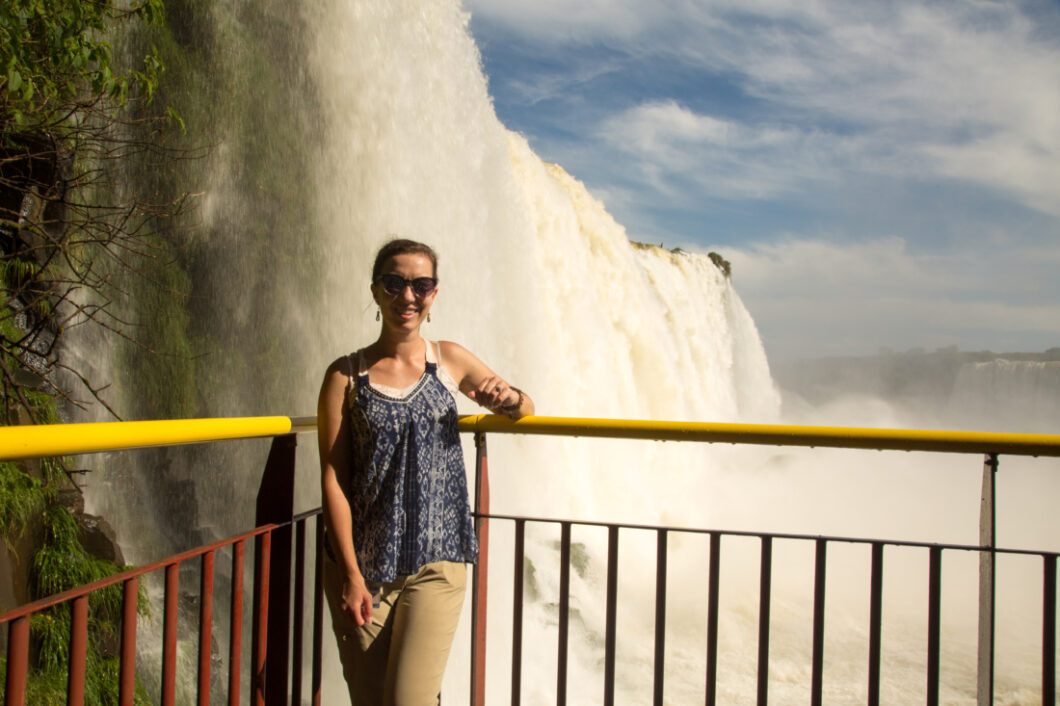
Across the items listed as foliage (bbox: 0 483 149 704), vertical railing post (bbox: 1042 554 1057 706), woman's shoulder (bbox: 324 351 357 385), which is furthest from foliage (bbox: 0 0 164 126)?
vertical railing post (bbox: 1042 554 1057 706)

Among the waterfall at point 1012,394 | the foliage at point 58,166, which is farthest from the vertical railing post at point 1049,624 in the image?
the waterfall at point 1012,394

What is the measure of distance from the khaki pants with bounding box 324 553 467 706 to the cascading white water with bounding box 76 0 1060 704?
6324 millimetres

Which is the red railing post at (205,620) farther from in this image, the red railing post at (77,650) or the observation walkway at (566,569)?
the red railing post at (77,650)

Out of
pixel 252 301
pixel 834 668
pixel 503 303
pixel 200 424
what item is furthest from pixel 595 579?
pixel 200 424

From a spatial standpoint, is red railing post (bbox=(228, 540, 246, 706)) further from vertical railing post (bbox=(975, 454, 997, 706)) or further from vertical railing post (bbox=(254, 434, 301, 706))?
vertical railing post (bbox=(975, 454, 997, 706))

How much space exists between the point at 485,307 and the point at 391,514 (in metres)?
8.88

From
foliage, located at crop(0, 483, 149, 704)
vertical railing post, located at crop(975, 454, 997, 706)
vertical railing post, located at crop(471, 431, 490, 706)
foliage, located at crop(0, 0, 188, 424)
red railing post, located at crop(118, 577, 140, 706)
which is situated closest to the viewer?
red railing post, located at crop(118, 577, 140, 706)

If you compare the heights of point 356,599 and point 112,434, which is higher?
point 112,434

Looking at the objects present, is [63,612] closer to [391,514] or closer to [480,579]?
[480,579]

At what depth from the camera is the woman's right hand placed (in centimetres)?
188

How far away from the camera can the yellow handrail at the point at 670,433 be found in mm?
1667

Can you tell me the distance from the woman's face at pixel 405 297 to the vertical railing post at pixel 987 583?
4.90ft

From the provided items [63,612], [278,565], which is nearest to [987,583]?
[278,565]

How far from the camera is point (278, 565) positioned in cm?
219
